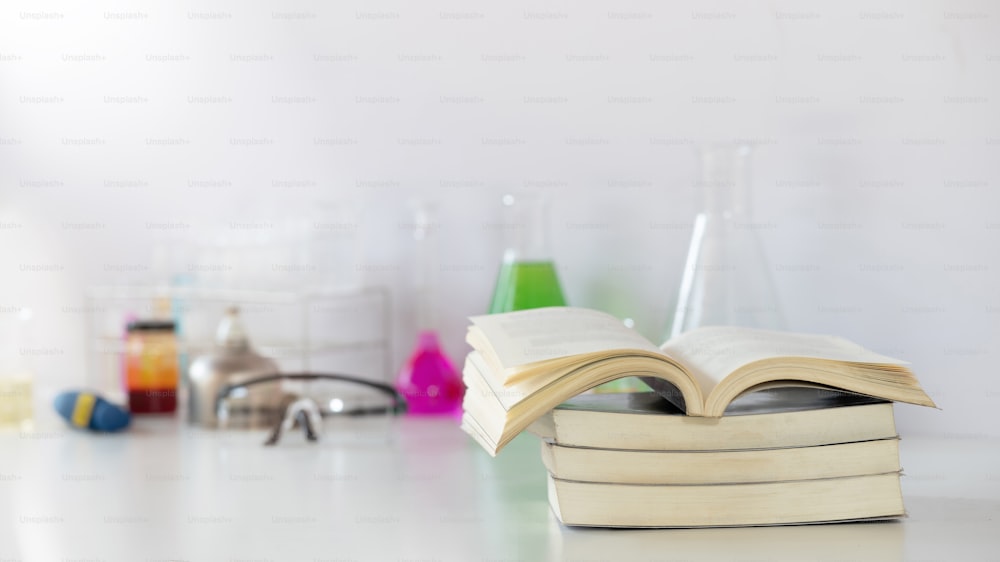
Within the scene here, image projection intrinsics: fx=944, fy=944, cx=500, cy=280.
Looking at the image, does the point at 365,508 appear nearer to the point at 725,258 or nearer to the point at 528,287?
the point at 528,287

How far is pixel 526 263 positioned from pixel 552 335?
53 cm

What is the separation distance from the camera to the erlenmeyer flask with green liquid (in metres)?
1.29

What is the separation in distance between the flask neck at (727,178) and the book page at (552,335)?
17.2 inches

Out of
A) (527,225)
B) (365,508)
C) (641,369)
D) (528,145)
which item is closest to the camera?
(641,369)

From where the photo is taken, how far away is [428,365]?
4.64ft

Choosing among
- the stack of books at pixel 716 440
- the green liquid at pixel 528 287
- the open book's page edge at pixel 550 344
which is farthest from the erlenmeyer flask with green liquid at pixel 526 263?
the stack of books at pixel 716 440

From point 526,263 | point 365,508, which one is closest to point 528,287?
point 526,263

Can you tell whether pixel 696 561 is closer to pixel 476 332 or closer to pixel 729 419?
pixel 729 419

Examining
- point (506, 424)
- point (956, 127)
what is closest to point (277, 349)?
point (506, 424)

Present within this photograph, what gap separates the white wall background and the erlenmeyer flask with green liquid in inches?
4.2

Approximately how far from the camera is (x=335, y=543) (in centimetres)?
77

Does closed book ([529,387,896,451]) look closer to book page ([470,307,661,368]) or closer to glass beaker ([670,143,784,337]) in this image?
book page ([470,307,661,368])

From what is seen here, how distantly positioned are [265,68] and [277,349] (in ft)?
1.50

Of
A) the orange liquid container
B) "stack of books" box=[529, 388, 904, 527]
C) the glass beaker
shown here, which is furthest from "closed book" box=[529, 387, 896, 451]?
the orange liquid container
